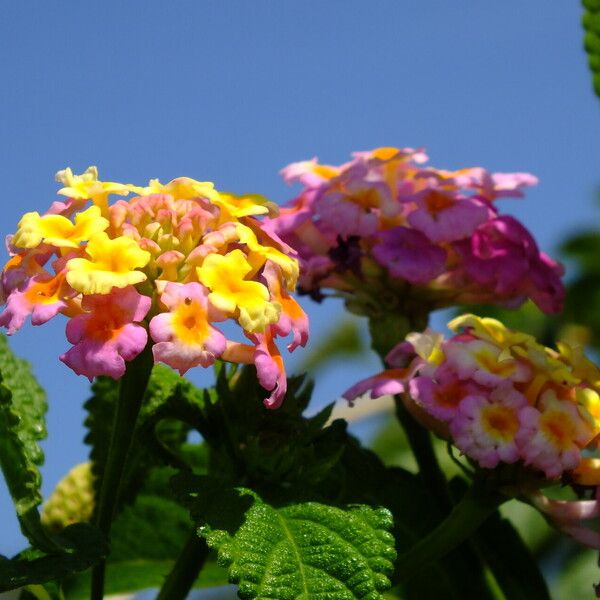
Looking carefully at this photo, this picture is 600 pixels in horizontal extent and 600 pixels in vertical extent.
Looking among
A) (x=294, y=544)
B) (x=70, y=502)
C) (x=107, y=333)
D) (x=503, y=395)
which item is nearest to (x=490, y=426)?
(x=503, y=395)

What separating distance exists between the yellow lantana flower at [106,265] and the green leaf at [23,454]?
0.36 ft

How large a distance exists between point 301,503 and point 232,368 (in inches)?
5.9

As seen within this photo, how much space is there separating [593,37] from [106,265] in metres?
0.44

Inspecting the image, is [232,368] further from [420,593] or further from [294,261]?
[420,593]

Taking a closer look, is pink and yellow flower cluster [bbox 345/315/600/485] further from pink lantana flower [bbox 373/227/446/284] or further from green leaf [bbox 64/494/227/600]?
green leaf [bbox 64/494/227/600]

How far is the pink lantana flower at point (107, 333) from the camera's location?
28.3 inches

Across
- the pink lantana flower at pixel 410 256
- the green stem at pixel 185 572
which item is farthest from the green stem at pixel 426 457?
the green stem at pixel 185 572

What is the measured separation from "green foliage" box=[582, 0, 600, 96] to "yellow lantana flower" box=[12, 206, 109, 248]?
1.34 ft

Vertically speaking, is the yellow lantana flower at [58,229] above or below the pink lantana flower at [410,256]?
below

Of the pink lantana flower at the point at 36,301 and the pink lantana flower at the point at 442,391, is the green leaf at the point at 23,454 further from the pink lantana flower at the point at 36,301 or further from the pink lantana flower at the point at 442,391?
the pink lantana flower at the point at 442,391

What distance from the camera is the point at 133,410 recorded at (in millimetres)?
829

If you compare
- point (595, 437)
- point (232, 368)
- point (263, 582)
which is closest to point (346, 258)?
point (232, 368)

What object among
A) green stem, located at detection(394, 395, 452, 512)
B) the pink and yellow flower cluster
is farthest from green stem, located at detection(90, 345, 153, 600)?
green stem, located at detection(394, 395, 452, 512)

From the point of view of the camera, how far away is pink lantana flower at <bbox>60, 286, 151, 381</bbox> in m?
0.72
